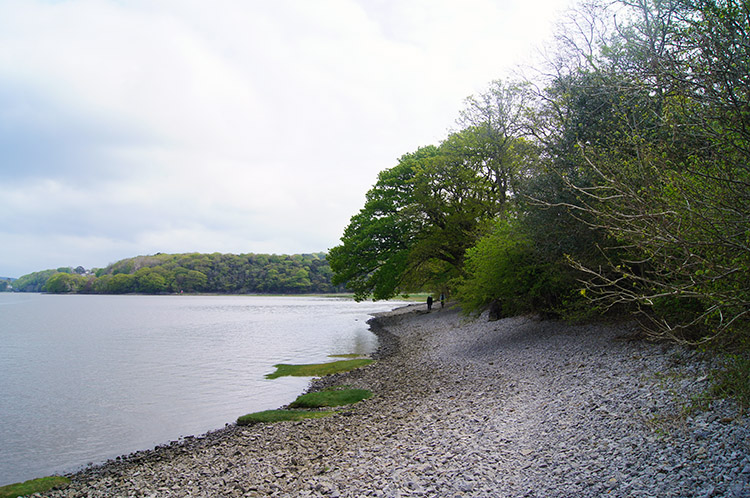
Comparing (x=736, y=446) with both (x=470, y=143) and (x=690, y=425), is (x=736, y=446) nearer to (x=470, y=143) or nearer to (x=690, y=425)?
(x=690, y=425)

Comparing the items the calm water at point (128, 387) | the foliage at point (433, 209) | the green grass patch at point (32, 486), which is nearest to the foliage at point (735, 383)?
the calm water at point (128, 387)

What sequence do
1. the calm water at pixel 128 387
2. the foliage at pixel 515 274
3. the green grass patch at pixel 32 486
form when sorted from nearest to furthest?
1. the green grass patch at pixel 32 486
2. the calm water at pixel 128 387
3. the foliage at pixel 515 274

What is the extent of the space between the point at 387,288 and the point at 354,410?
78.2 feet

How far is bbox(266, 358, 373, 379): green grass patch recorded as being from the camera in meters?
19.4

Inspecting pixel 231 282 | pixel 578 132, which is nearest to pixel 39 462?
pixel 578 132

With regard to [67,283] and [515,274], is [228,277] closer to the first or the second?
[67,283]

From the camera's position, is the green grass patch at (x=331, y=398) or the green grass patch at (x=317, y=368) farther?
the green grass patch at (x=317, y=368)

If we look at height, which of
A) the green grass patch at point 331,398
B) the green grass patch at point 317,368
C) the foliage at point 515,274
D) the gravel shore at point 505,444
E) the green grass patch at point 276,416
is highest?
the foliage at point 515,274

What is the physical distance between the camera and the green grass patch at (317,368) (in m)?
19.4

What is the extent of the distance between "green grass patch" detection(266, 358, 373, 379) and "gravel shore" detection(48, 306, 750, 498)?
5429 millimetres

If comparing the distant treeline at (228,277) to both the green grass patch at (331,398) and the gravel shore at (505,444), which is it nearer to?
the green grass patch at (331,398)

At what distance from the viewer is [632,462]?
6359 mm

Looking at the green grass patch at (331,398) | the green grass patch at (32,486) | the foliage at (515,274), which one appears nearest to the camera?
the green grass patch at (32,486)

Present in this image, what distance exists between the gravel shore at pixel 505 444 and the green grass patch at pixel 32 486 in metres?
0.37
